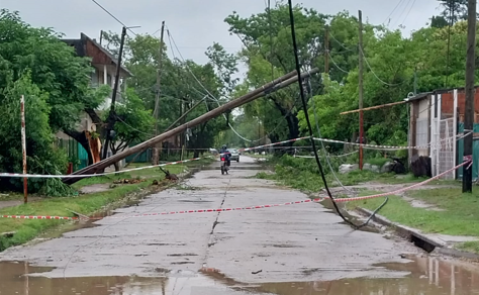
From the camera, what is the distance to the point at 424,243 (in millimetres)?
13375

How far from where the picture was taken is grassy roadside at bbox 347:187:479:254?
13.9 m

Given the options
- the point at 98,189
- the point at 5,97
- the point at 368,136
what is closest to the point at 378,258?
the point at 5,97

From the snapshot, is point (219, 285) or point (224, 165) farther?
point (224, 165)

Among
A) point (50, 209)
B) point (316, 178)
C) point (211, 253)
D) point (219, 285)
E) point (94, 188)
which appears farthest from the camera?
point (316, 178)

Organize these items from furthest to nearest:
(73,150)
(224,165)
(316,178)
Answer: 1. (224,165)
2. (73,150)
3. (316,178)

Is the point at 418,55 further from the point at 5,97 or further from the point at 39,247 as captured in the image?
the point at 39,247

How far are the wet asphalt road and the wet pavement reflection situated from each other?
0.09ft

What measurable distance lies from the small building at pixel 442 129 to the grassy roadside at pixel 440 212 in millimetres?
3536

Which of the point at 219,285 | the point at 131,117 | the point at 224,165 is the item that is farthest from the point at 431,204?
the point at 224,165

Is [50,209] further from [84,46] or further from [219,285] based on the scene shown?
[84,46]

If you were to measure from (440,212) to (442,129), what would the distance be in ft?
39.6

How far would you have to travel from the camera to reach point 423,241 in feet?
44.2

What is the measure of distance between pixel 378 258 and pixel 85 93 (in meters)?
18.2

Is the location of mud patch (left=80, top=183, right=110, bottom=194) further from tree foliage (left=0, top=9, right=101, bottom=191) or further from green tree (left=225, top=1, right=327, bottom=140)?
green tree (left=225, top=1, right=327, bottom=140)
